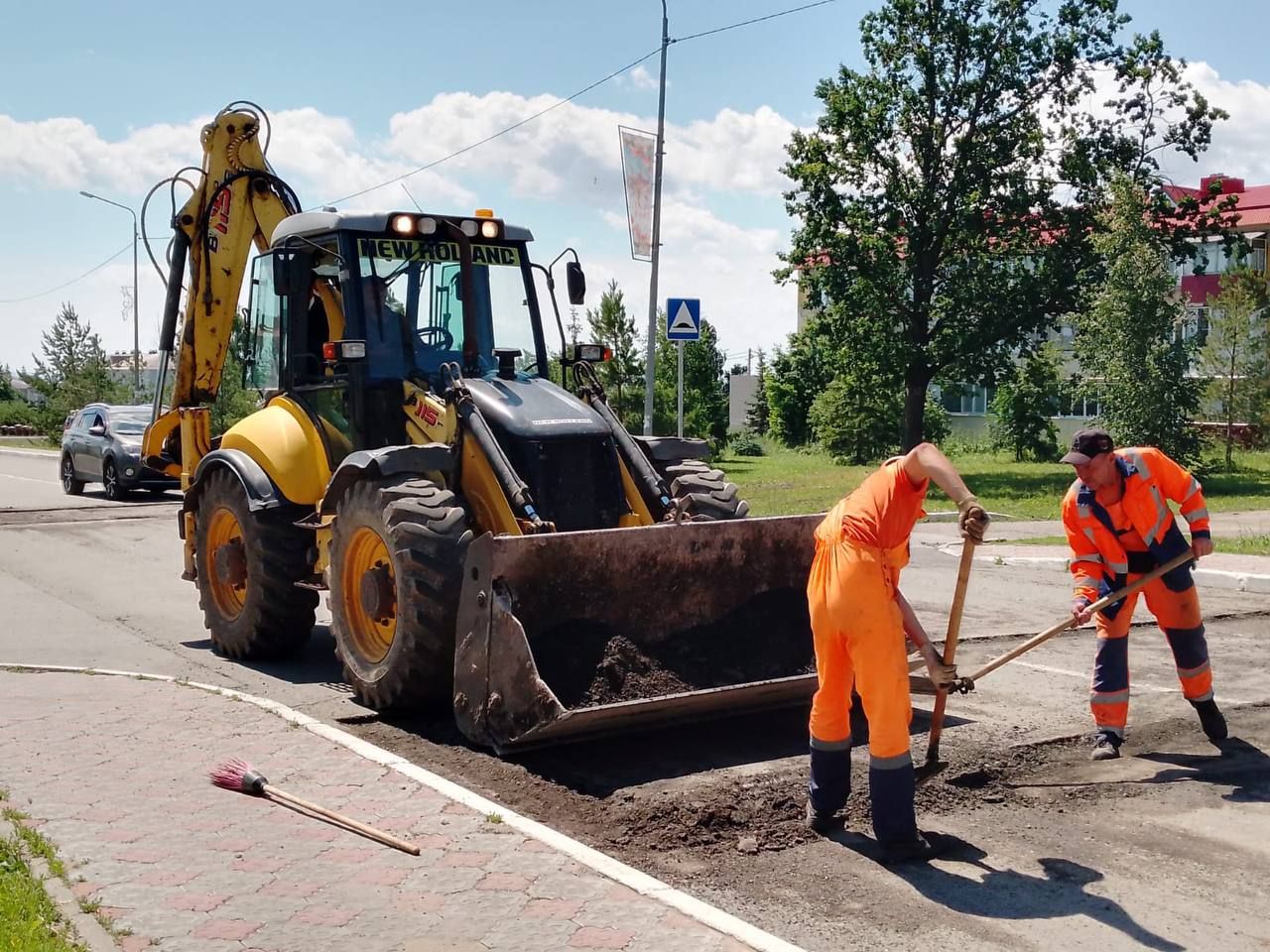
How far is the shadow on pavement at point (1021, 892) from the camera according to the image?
15.3 feet

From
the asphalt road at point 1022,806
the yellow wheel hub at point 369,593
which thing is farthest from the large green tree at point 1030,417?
the yellow wheel hub at point 369,593

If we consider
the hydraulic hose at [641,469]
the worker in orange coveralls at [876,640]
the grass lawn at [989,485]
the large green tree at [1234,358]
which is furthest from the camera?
the large green tree at [1234,358]

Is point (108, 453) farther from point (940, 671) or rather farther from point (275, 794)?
point (940, 671)

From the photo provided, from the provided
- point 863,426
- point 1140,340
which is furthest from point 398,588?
point 863,426

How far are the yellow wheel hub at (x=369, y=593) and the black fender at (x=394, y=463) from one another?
34 centimetres

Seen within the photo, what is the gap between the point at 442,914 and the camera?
4.65 meters

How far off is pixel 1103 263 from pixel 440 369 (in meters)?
20.2

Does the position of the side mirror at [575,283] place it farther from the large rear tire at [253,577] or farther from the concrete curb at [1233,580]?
the concrete curb at [1233,580]

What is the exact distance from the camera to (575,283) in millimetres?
9234

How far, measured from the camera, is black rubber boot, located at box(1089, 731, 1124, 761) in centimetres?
668

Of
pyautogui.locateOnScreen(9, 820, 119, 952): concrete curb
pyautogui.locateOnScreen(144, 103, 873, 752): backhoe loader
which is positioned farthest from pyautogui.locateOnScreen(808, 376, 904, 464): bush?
pyautogui.locateOnScreen(9, 820, 119, 952): concrete curb

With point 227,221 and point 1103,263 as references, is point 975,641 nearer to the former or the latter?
point 227,221

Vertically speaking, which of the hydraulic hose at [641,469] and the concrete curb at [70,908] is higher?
the hydraulic hose at [641,469]

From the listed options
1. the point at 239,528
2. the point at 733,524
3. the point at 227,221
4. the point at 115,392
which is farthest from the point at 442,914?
the point at 115,392
